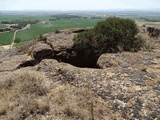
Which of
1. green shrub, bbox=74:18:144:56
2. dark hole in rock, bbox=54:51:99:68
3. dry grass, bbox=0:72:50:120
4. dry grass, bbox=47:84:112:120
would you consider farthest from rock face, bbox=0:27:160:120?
dark hole in rock, bbox=54:51:99:68

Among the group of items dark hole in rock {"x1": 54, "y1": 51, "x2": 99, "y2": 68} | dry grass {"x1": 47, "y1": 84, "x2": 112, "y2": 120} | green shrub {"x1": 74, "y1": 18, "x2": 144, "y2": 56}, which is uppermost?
green shrub {"x1": 74, "y1": 18, "x2": 144, "y2": 56}

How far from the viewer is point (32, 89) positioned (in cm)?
806

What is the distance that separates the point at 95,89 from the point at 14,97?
8.74 feet

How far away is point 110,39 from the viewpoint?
1348 cm

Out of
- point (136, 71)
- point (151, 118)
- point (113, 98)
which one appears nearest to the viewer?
point (151, 118)

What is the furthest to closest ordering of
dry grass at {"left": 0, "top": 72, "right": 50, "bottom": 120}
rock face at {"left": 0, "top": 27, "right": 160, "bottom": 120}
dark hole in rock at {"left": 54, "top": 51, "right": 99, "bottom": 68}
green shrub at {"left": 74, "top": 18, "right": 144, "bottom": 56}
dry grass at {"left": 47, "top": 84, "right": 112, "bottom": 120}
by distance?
dark hole in rock at {"left": 54, "top": 51, "right": 99, "bottom": 68}, green shrub at {"left": 74, "top": 18, "right": 144, "bottom": 56}, rock face at {"left": 0, "top": 27, "right": 160, "bottom": 120}, dry grass at {"left": 0, "top": 72, "right": 50, "bottom": 120}, dry grass at {"left": 47, "top": 84, "right": 112, "bottom": 120}

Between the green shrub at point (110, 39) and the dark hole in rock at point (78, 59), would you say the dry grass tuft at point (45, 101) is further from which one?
the dark hole in rock at point (78, 59)

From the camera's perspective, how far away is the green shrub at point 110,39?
13531 mm

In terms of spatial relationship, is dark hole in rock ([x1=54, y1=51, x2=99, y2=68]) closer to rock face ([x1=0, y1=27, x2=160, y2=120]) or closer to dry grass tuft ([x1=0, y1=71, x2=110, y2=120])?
rock face ([x1=0, y1=27, x2=160, y2=120])

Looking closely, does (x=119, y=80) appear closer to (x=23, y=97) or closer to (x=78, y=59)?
(x=23, y=97)

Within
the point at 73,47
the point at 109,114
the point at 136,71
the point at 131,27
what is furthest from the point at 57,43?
the point at 109,114

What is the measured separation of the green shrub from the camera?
13.5m

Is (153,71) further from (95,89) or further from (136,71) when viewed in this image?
(95,89)

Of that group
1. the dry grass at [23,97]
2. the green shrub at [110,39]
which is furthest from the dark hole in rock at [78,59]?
the dry grass at [23,97]
